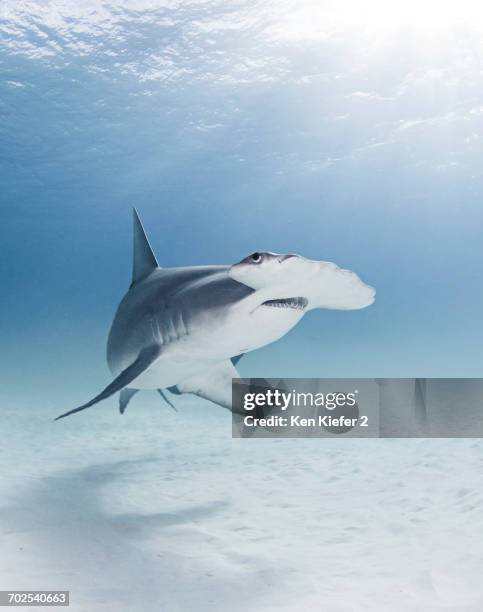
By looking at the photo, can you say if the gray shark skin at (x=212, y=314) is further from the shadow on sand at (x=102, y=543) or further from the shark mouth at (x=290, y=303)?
the shadow on sand at (x=102, y=543)

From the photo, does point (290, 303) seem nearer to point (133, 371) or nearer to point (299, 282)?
point (299, 282)

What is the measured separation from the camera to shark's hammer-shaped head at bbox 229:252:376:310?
3.02m

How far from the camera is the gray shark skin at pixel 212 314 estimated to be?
321 centimetres

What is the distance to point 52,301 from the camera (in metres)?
128

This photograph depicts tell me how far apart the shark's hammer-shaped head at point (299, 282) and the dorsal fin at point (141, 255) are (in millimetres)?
3013

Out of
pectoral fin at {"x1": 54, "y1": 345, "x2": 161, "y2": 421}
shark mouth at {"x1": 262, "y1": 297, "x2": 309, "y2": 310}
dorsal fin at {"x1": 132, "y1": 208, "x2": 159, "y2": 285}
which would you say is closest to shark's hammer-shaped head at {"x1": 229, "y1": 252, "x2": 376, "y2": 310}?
shark mouth at {"x1": 262, "y1": 297, "x2": 309, "y2": 310}

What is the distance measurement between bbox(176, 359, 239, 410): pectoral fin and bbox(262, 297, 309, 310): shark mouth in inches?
83.6

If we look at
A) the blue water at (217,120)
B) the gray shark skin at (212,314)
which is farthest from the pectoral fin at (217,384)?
the blue water at (217,120)

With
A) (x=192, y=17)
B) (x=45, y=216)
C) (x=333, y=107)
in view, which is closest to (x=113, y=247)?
(x=45, y=216)

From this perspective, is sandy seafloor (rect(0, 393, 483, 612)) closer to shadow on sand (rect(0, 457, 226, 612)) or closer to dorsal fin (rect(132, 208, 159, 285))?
shadow on sand (rect(0, 457, 226, 612))

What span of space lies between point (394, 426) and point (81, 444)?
557cm

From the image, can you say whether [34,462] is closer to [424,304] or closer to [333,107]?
[333,107]

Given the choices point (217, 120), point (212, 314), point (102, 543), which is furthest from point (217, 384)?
point (217, 120)

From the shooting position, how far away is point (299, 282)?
3.28 metres
